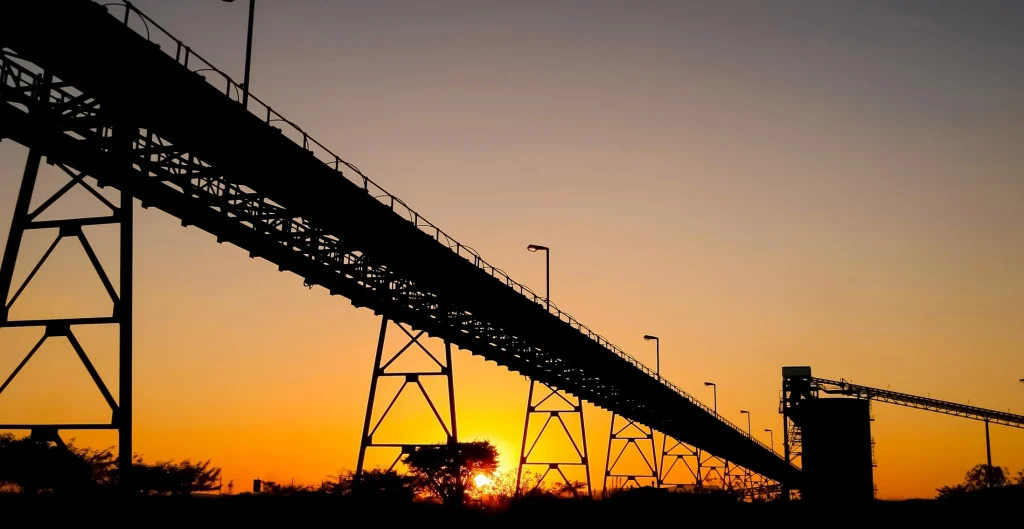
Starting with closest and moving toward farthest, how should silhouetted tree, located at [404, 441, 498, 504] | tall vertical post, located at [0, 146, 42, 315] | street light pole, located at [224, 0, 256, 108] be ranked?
1. tall vertical post, located at [0, 146, 42, 315]
2. street light pole, located at [224, 0, 256, 108]
3. silhouetted tree, located at [404, 441, 498, 504]

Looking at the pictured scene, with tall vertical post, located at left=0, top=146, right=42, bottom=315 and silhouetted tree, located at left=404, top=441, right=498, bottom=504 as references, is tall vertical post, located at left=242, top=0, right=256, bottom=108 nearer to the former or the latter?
tall vertical post, located at left=0, top=146, right=42, bottom=315

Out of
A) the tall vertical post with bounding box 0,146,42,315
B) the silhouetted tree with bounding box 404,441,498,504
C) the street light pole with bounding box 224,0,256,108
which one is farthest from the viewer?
the silhouetted tree with bounding box 404,441,498,504

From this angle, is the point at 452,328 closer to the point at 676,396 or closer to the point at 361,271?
the point at 361,271

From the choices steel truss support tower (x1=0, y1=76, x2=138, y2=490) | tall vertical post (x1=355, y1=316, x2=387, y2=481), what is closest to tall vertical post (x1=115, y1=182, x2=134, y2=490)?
steel truss support tower (x1=0, y1=76, x2=138, y2=490)

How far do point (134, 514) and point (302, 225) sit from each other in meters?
11.5

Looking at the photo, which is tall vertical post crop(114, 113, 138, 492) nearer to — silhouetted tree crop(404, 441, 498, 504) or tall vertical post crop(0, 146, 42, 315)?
tall vertical post crop(0, 146, 42, 315)

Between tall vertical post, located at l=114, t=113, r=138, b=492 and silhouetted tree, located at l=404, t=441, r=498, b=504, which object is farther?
silhouetted tree, located at l=404, t=441, r=498, b=504

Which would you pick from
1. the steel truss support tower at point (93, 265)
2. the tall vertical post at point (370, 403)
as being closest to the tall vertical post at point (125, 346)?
the steel truss support tower at point (93, 265)

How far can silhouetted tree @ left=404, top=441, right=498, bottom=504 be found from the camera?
36.0m

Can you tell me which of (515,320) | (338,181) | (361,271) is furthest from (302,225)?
(515,320)

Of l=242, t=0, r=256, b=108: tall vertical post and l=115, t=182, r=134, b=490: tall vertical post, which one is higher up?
l=242, t=0, r=256, b=108: tall vertical post

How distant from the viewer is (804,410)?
160 ft

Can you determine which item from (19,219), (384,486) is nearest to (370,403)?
(384,486)

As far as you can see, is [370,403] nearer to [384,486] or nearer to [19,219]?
[384,486]
